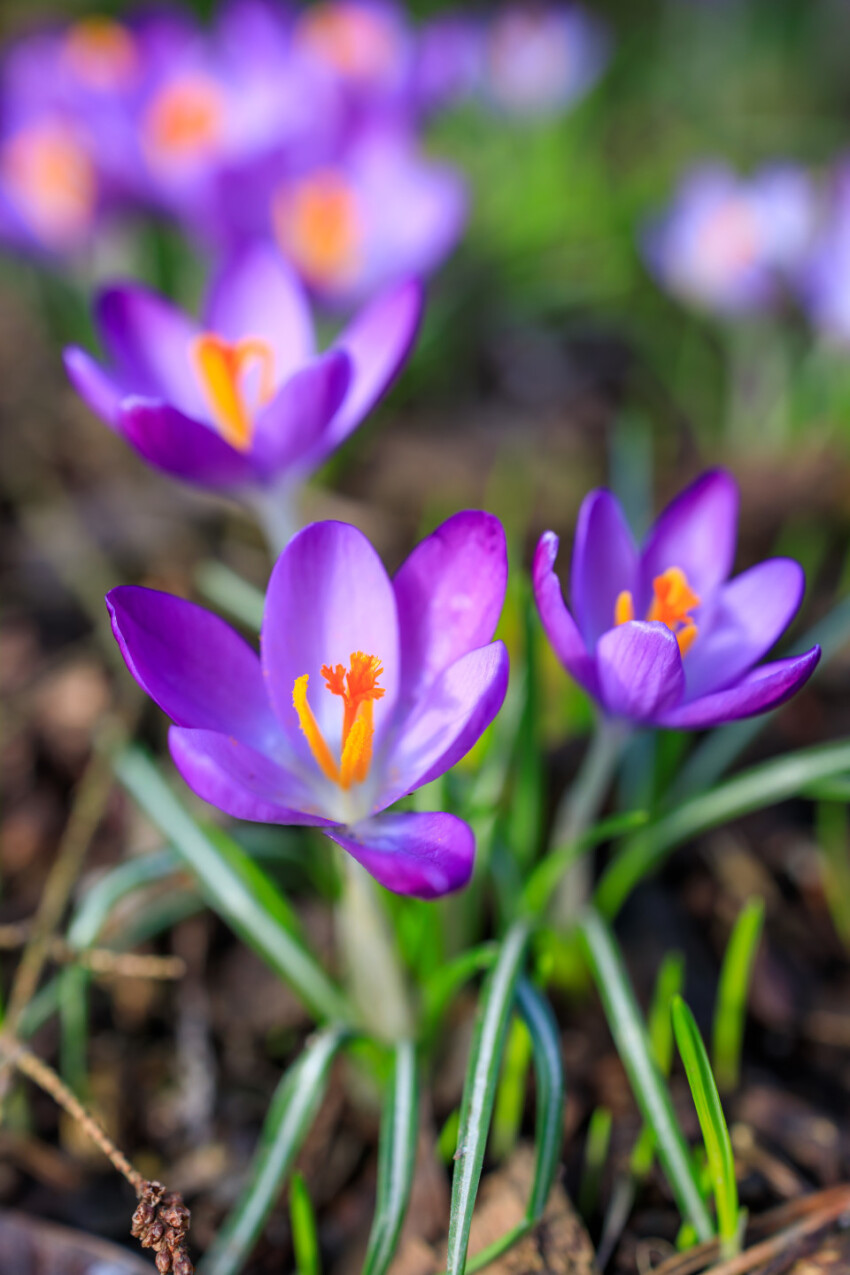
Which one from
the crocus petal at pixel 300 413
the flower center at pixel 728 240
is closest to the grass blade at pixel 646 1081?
the crocus petal at pixel 300 413

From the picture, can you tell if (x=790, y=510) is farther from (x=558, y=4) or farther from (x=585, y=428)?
(x=558, y=4)

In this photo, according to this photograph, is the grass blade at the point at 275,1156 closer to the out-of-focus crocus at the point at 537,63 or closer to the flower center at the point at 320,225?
the flower center at the point at 320,225

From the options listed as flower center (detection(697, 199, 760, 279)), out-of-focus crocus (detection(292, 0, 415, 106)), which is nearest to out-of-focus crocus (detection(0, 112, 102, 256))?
out-of-focus crocus (detection(292, 0, 415, 106))

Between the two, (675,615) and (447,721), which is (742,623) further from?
(447,721)

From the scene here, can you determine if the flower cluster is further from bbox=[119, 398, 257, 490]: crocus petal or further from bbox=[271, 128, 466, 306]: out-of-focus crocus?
bbox=[119, 398, 257, 490]: crocus petal

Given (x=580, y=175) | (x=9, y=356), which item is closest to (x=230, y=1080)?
(x=9, y=356)
